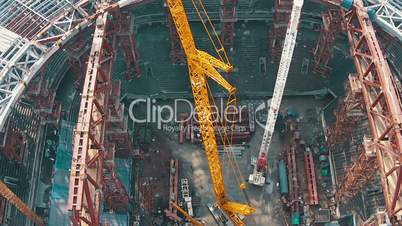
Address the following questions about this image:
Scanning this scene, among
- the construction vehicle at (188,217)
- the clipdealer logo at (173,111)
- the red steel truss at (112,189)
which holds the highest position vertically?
the clipdealer logo at (173,111)

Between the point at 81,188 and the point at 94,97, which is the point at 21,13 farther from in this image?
the point at 81,188

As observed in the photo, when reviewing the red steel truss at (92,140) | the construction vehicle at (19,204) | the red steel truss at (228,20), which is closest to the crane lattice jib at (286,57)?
the red steel truss at (228,20)

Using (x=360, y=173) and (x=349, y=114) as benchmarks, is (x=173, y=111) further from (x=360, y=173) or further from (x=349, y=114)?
(x=360, y=173)

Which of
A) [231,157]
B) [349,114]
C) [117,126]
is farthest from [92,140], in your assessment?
[349,114]

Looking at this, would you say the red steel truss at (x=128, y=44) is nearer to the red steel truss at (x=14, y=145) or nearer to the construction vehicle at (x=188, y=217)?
the red steel truss at (x=14, y=145)

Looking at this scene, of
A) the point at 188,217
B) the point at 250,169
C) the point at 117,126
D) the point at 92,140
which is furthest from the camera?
the point at 250,169

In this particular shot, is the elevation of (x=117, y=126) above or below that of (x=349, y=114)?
below

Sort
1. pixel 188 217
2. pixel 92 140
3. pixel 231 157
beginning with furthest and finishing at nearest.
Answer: pixel 231 157, pixel 188 217, pixel 92 140
